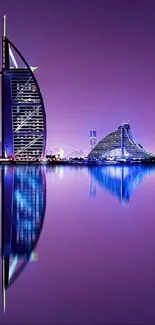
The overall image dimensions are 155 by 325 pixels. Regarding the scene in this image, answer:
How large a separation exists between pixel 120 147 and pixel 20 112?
33.2m

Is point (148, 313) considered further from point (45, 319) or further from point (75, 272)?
point (75, 272)

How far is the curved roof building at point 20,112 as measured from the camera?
75.1m

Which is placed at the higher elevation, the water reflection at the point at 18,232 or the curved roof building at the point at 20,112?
the curved roof building at the point at 20,112

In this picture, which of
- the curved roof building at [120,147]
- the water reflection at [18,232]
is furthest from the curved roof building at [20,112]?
the water reflection at [18,232]

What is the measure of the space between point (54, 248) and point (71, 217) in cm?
347

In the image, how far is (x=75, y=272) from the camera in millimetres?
4984

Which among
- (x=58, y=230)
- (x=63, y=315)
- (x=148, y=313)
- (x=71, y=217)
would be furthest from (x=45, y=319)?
(x=71, y=217)

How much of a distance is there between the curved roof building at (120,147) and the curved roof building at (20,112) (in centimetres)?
2834

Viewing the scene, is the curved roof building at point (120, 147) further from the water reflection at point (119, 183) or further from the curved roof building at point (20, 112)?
the water reflection at point (119, 183)

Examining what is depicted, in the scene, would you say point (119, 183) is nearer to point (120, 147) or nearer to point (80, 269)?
point (80, 269)

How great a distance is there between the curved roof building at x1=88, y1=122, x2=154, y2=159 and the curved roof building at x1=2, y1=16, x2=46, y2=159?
28344 millimetres

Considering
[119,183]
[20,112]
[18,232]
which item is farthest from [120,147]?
[18,232]

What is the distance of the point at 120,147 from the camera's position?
103 metres

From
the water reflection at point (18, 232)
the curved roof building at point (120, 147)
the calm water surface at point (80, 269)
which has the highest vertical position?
the curved roof building at point (120, 147)
